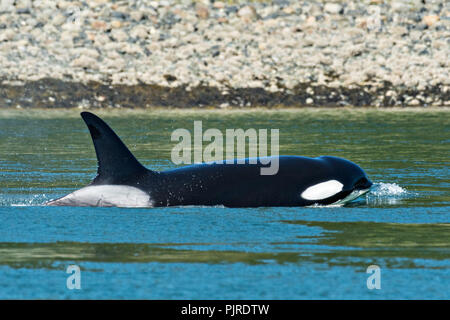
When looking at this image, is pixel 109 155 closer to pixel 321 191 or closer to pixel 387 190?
pixel 321 191

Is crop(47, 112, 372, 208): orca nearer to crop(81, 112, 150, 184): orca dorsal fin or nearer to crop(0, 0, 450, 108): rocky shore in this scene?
crop(81, 112, 150, 184): orca dorsal fin

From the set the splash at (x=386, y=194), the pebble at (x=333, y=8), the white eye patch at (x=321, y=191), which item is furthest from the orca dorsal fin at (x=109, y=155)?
the pebble at (x=333, y=8)

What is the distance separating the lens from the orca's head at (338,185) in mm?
11625

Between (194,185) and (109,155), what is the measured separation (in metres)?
0.98

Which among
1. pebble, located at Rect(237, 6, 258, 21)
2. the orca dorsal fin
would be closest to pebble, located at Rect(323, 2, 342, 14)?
pebble, located at Rect(237, 6, 258, 21)

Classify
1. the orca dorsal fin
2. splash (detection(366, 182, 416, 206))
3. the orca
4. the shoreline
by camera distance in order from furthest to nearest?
1. the shoreline
2. splash (detection(366, 182, 416, 206))
3. the orca
4. the orca dorsal fin

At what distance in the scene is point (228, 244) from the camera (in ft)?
31.3

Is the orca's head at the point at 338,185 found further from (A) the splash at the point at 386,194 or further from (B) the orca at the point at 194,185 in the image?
(A) the splash at the point at 386,194

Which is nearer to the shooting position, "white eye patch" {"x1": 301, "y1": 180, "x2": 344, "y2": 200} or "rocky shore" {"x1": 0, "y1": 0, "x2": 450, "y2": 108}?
"white eye patch" {"x1": 301, "y1": 180, "x2": 344, "y2": 200}

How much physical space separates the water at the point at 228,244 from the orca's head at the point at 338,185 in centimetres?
18

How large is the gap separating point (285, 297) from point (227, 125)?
19908 millimetres

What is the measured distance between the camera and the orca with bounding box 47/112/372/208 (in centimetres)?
1145

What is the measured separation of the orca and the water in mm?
200

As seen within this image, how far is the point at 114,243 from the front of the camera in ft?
31.4
